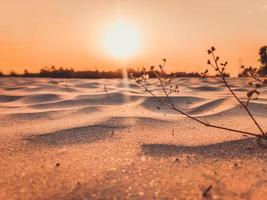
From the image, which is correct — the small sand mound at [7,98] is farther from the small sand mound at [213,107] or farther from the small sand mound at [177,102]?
the small sand mound at [213,107]

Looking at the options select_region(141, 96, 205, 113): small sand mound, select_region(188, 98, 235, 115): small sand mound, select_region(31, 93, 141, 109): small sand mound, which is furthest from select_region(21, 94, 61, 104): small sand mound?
select_region(188, 98, 235, 115): small sand mound

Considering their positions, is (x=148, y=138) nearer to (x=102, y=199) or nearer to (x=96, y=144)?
(x=96, y=144)

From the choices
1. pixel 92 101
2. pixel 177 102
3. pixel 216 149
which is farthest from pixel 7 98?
pixel 216 149

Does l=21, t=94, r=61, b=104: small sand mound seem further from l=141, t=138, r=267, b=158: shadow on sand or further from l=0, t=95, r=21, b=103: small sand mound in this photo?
l=141, t=138, r=267, b=158: shadow on sand

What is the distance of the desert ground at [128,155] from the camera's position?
6.31ft

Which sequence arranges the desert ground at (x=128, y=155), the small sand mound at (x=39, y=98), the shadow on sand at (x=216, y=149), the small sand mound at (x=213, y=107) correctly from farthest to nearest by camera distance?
the small sand mound at (x=39, y=98) < the small sand mound at (x=213, y=107) < the shadow on sand at (x=216, y=149) < the desert ground at (x=128, y=155)

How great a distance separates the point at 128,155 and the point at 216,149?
529mm

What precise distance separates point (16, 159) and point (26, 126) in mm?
983

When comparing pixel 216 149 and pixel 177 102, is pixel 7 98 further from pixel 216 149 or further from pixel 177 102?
pixel 216 149

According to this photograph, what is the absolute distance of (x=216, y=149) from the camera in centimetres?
259

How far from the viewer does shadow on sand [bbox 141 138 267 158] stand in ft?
8.10

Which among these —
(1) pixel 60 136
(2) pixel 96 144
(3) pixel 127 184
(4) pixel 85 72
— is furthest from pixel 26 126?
(4) pixel 85 72

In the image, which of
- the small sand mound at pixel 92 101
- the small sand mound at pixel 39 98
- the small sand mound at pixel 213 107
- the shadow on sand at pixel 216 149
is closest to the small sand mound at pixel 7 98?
the small sand mound at pixel 39 98

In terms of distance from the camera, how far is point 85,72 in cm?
1162
